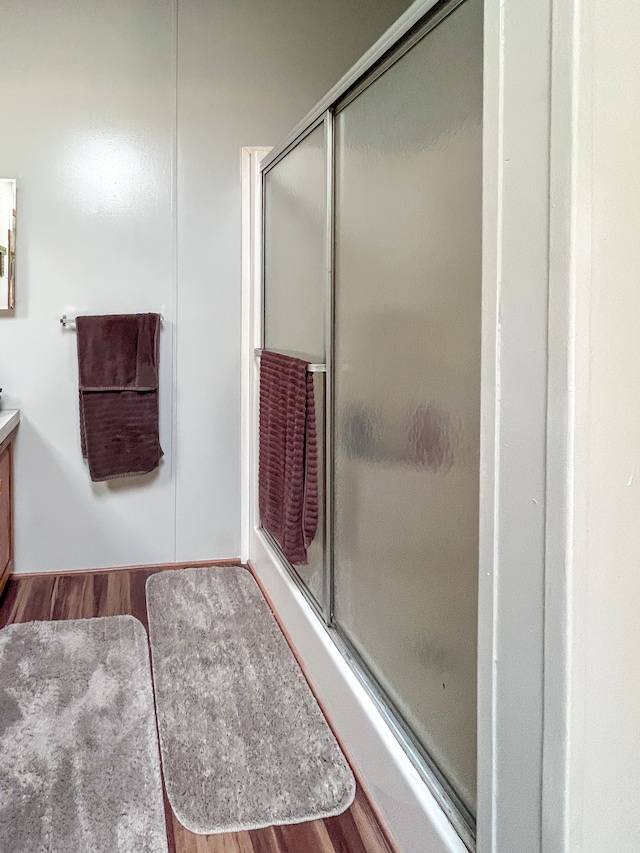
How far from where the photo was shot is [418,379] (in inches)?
55.9

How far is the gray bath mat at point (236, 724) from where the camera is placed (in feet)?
5.14

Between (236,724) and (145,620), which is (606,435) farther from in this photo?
(145,620)

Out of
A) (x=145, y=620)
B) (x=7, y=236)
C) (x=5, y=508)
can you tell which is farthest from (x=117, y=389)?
(x=145, y=620)

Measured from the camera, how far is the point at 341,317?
1929mm

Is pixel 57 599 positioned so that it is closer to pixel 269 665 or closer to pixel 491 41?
pixel 269 665

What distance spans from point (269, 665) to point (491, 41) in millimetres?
1784

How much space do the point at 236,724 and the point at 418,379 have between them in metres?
1.05

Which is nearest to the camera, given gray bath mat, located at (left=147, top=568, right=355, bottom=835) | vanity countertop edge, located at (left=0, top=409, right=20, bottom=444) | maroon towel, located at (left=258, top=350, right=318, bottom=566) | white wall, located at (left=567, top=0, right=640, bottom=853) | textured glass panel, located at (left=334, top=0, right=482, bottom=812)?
white wall, located at (left=567, top=0, right=640, bottom=853)

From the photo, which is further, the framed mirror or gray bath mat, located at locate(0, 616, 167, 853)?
the framed mirror

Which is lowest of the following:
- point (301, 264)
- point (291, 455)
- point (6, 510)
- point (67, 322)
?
point (6, 510)

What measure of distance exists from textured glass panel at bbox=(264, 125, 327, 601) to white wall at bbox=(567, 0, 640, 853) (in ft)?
4.12

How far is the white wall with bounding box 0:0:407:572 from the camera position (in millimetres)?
2914

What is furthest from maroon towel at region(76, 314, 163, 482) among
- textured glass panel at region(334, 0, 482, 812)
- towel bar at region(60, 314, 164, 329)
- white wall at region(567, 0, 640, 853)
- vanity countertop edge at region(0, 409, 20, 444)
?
white wall at region(567, 0, 640, 853)

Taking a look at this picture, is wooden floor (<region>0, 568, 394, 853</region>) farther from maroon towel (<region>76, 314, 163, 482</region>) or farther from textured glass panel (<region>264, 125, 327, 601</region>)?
textured glass panel (<region>264, 125, 327, 601</region>)
